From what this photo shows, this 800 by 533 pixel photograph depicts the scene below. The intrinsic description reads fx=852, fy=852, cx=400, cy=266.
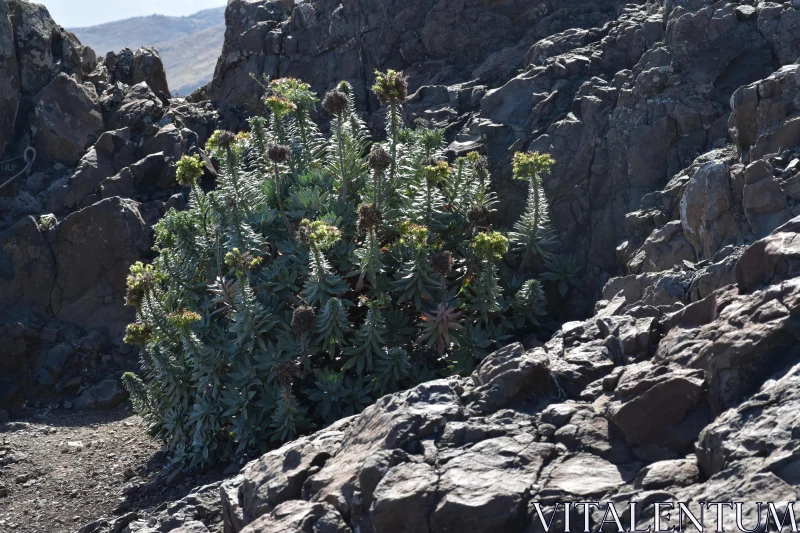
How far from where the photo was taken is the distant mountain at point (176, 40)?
298ft

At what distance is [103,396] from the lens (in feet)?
34.6

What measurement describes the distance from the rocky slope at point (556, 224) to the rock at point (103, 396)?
88 cm

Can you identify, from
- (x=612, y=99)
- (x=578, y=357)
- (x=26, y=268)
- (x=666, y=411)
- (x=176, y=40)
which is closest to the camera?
(x=666, y=411)

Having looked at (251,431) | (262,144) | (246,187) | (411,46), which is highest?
(411,46)

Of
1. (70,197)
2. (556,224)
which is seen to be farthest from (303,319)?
(70,197)

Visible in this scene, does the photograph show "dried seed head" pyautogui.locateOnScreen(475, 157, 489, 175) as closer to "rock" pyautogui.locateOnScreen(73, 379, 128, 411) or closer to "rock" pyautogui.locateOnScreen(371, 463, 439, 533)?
"rock" pyautogui.locateOnScreen(371, 463, 439, 533)

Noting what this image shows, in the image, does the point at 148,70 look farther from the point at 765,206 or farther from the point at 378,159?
the point at 765,206

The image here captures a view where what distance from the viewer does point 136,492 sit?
7.66 meters

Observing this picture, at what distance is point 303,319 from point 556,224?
327 centimetres

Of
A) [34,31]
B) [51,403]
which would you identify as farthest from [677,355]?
[34,31]

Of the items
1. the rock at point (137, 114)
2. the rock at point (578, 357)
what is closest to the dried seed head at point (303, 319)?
the rock at point (578, 357)

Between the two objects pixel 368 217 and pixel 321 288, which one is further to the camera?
pixel 321 288

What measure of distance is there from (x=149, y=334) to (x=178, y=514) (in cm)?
250

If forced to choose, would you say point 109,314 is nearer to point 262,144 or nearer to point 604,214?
point 262,144
